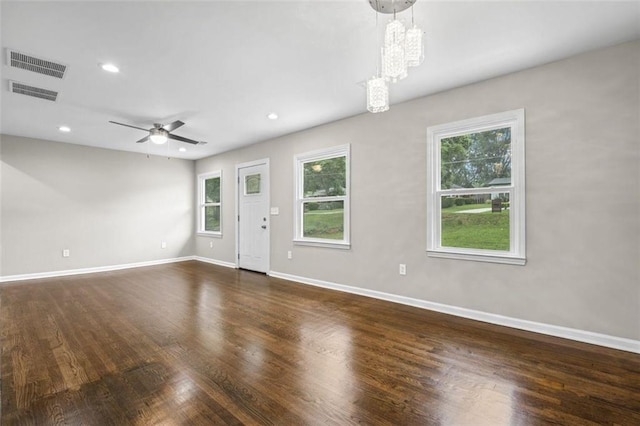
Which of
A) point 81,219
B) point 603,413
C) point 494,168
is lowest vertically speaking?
point 603,413

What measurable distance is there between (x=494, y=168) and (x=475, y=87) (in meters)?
0.92

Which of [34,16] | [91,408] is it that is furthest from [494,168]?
[34,16]

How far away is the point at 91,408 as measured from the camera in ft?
5.73

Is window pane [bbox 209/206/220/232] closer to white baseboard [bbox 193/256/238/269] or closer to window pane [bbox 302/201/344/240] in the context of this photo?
white baseboard [bbox 193/256/238/269]

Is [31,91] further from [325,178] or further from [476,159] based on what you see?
[476,159]

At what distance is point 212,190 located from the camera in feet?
23.8

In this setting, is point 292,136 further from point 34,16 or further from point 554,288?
point 554,288

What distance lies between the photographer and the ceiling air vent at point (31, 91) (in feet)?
10.4

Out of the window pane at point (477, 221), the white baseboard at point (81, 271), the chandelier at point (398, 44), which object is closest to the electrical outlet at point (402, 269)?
the window pane at point (477, 221)

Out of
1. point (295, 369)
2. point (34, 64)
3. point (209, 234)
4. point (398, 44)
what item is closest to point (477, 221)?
point (398, 44)

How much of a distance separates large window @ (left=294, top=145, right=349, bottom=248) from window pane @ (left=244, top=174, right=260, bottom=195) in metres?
1.20

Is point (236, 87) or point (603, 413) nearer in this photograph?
point (603, 413)

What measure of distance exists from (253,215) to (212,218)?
1.82 metres

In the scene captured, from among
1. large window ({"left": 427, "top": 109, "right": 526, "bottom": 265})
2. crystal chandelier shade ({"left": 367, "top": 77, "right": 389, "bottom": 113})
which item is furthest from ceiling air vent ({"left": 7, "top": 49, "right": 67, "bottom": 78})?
large window ({"left": 427, "top": 109, "right": 526, "bottom": 265})
